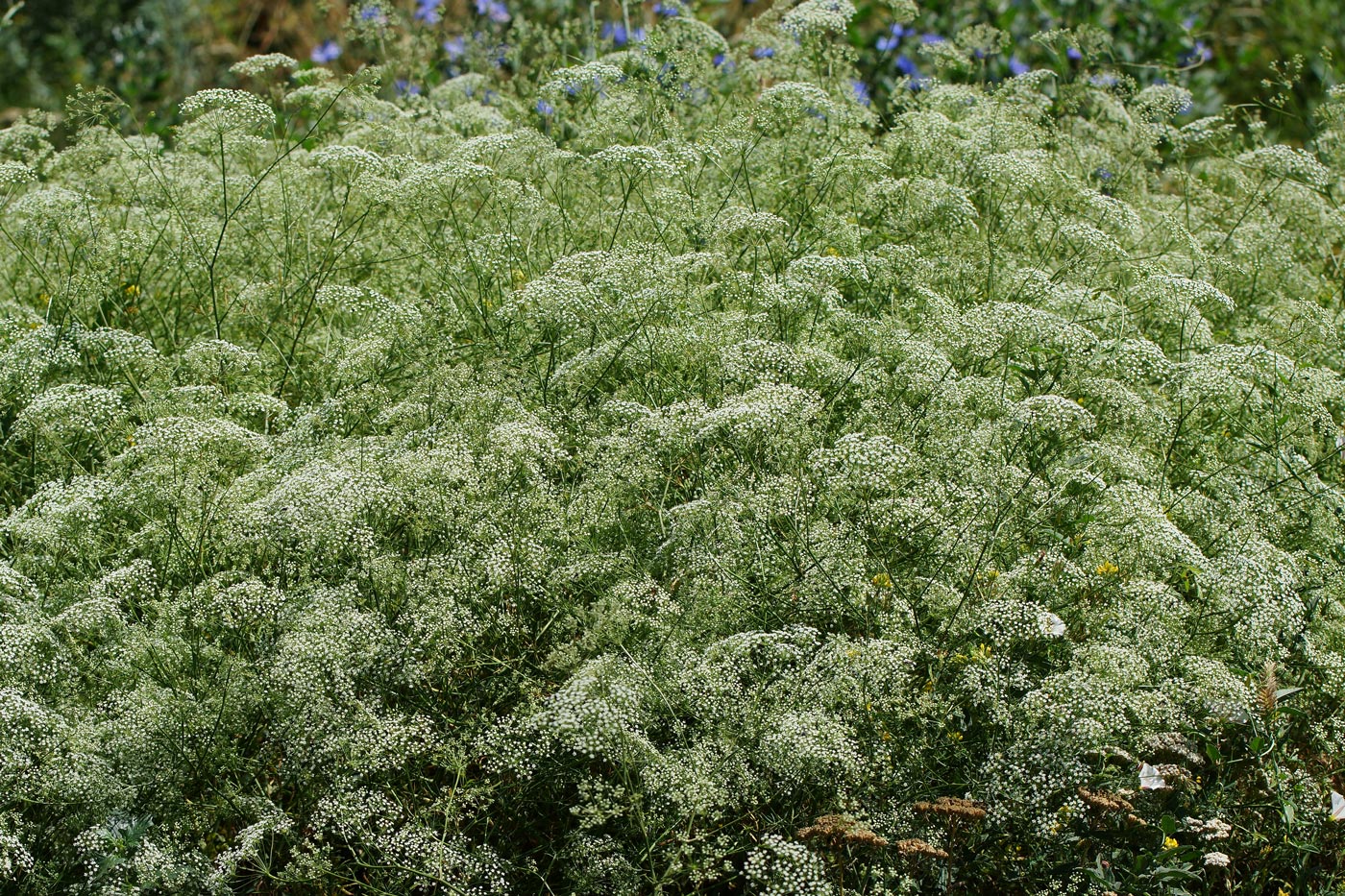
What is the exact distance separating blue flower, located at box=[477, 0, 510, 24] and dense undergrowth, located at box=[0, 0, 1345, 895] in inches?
128

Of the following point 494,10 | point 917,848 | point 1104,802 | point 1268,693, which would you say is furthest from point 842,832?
point 494,10

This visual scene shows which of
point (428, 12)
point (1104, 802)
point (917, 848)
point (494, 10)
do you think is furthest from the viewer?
point (428, 12)

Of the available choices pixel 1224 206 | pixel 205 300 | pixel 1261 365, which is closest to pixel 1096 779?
pixel 1261 365

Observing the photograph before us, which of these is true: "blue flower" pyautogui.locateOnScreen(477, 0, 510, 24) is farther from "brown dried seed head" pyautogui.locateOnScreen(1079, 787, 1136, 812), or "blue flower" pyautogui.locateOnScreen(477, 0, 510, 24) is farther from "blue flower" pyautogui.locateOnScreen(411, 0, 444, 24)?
"brown dried seed head" pyautogui.locateOnScreen(1079, 787, 1136, 812)

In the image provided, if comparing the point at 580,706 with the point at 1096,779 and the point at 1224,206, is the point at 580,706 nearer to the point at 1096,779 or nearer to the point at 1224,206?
the point at 1096,779

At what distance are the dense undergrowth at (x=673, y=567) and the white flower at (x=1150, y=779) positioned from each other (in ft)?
0.14

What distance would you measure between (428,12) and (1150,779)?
22.2 ft

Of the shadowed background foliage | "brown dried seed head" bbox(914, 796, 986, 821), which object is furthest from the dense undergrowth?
the shadowed background foliage

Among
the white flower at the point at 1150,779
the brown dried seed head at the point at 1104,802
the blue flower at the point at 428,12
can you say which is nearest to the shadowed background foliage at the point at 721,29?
the blue flower at the point at 428,12

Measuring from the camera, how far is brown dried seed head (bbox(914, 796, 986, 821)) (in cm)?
289

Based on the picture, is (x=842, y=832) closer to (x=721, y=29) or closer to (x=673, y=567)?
(x=673, y=567)

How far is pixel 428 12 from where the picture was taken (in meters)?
8.20

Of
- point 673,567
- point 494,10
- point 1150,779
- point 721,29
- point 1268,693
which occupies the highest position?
point 494,10

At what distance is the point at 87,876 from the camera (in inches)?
116
